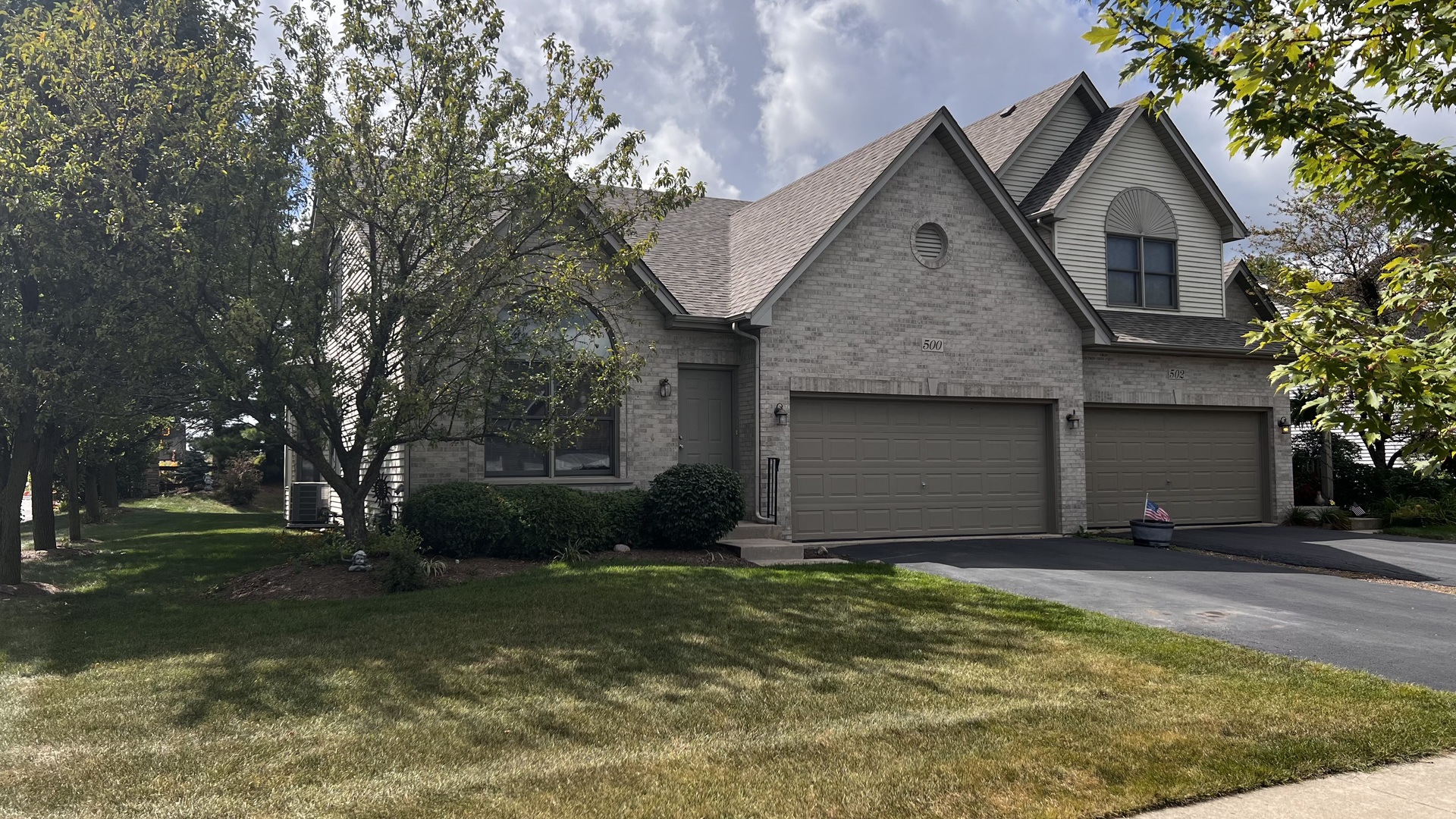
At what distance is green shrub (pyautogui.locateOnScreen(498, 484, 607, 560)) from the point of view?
12.9 metres

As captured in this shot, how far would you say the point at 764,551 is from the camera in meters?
13.5

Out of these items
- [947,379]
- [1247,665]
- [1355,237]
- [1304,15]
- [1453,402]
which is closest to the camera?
[1453,402]

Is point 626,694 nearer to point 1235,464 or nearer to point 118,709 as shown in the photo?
point 118,709

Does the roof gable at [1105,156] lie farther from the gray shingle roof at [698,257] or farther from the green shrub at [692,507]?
the green shrub at [692,507]

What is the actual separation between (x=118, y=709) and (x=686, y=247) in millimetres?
13618

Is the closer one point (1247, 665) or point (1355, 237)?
point (1247, 665)

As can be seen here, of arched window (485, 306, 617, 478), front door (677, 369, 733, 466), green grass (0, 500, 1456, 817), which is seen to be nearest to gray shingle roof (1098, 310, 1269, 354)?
front door (677, 369, 733, 466)

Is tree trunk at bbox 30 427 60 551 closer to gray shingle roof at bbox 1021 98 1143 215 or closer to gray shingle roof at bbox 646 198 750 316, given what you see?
gray shingle roof at bbox 646 198 750 316

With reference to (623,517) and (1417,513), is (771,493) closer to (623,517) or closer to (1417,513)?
(623,517)

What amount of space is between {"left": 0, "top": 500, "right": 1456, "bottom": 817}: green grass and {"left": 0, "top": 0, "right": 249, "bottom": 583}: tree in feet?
9.24

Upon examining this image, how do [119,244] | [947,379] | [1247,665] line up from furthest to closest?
[947,379] → [119,244] → [1247,665]

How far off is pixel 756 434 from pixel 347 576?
254 inches

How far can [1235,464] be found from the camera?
64.4 feet

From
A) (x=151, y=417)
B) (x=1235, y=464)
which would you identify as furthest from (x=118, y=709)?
(x=1235, y=464)
